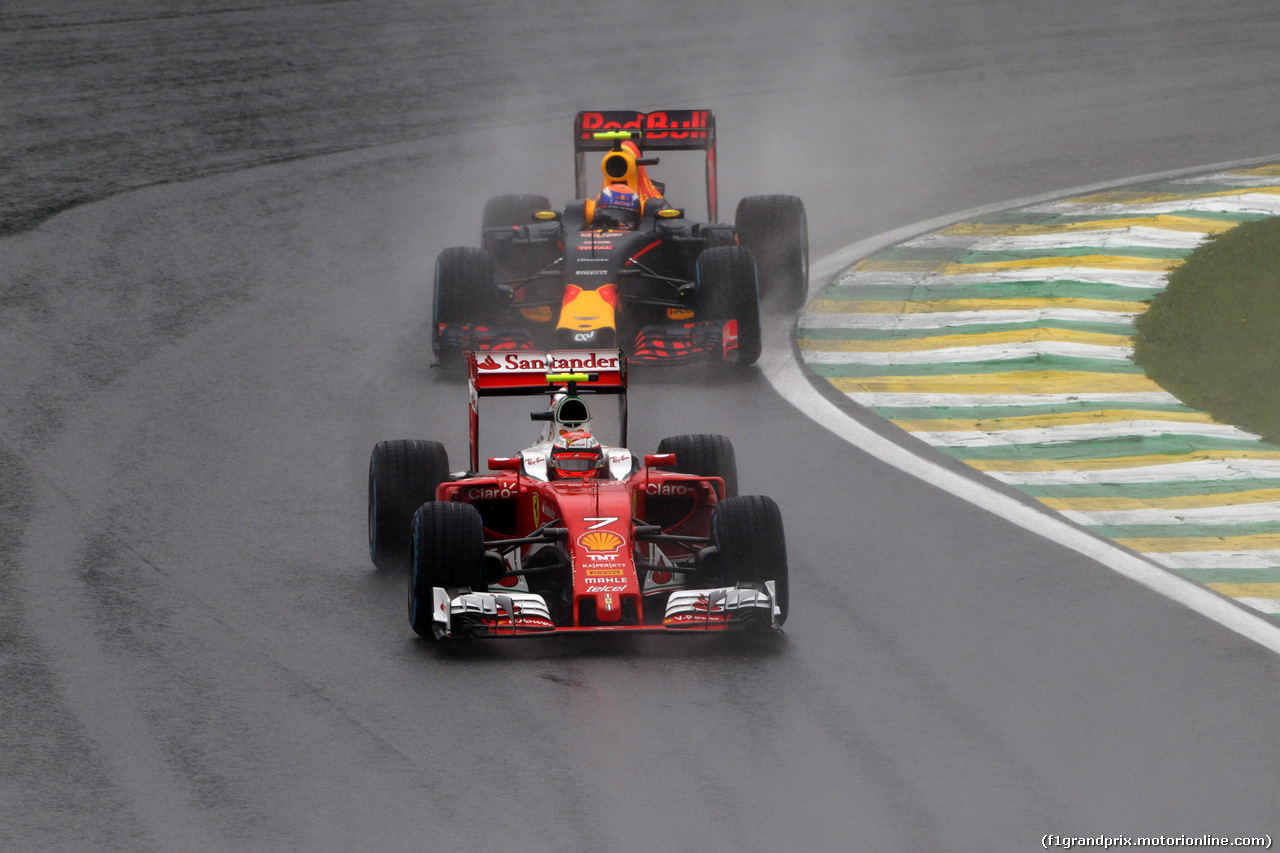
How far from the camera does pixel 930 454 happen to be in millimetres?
13320

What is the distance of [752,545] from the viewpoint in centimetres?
988

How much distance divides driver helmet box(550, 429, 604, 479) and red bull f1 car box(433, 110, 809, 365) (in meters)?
4.46

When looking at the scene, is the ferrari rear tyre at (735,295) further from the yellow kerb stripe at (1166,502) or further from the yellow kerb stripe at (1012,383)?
the yellow kerb stripe at (1166,502)

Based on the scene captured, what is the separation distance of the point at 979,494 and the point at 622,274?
4427mm

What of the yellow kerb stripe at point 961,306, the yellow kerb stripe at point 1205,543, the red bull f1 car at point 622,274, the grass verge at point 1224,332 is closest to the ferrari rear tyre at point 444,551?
the yellow kerb stripe at point 1205,543

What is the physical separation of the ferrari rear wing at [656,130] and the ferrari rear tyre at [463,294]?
2614mm

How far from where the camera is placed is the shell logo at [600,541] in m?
9.88

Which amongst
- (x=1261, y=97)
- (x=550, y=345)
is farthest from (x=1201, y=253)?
(x=1261, y=97)

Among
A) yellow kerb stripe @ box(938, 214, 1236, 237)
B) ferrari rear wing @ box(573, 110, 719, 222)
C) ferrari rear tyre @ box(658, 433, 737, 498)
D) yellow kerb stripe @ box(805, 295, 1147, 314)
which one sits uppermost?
ferrari rear wing @ box(573, 110, 719, 222)

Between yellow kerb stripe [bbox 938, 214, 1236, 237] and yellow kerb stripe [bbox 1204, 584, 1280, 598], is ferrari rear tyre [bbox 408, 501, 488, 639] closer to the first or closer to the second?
yellow kerb stripe [bbox 1204, 584, 1280, 598]

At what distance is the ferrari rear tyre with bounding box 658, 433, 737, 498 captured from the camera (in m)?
11.2

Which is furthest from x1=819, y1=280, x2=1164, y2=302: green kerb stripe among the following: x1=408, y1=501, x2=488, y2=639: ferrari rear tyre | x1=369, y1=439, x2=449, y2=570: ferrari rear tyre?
x1=408, y1=501, x2=488, y2=639: ferrari rear tyre

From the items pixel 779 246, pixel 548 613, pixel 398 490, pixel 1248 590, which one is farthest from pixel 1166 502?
pixel 779 246

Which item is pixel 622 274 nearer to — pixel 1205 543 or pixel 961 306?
pixel 961 306
